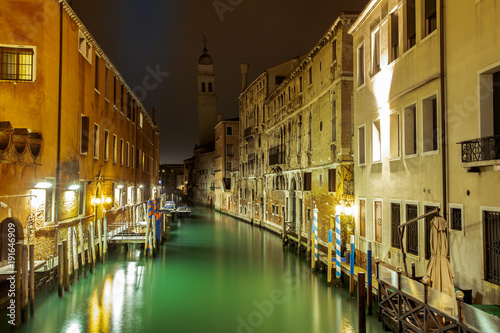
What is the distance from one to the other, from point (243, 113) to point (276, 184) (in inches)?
503

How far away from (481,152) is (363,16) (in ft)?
22.1

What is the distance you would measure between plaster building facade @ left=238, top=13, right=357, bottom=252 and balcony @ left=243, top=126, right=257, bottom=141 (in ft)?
0.24

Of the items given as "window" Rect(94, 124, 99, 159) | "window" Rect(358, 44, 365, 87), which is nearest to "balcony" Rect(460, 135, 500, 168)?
"window" Rect(358, 44, 365, 87)

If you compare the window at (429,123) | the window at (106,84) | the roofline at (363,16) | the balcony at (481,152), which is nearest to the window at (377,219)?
the window at (429,123)

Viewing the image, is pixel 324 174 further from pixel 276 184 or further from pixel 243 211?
pixel 243 211

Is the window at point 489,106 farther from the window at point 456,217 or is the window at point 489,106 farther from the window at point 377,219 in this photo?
the window at point 377,219

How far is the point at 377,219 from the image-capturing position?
11.5 meters

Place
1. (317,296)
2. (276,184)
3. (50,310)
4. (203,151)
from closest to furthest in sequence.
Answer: (50,310) → (317,296) → (276,184) → (203,151)

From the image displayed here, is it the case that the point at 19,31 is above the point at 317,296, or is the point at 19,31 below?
above

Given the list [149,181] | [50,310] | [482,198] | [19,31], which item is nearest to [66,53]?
[19,31]

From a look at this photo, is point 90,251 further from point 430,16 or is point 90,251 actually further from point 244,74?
point 244,74

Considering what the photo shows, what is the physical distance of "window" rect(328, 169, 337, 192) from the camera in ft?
49.8

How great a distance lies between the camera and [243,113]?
36656mm

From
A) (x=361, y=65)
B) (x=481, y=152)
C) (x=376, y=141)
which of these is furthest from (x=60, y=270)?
(x=361, y=65)
